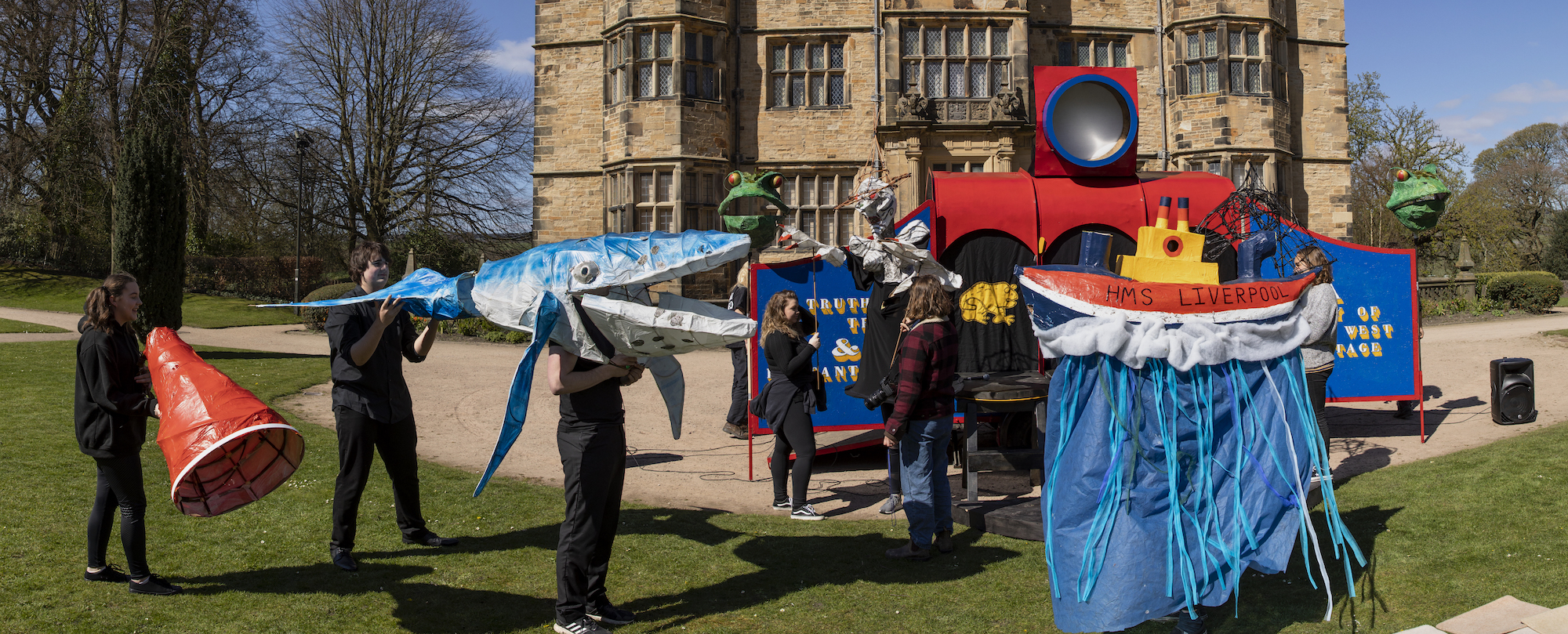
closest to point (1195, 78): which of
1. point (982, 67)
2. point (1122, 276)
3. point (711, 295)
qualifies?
point (982, 67)

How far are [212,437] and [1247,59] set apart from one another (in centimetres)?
2174

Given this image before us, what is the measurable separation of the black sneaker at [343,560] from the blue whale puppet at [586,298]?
1778 mm

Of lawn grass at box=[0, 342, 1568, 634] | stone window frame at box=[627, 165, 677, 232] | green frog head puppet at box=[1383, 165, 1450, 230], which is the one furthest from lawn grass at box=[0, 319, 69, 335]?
green frog head puppet at box=[1383, 165, 1450, 230]

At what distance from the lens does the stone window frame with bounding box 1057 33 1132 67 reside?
2122cm

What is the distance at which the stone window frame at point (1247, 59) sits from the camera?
2050 cm

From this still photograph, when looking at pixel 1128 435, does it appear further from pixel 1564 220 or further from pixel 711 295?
pixel 1564 220

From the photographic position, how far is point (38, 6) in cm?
2870

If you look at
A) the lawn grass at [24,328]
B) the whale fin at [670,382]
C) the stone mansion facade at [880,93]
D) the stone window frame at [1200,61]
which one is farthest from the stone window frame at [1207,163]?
the lawn grass at [24,328]

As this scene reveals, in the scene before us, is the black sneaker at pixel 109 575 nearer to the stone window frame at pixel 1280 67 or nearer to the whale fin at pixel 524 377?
the whale fin at pixel 524 377

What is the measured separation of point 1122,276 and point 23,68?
36812 mm

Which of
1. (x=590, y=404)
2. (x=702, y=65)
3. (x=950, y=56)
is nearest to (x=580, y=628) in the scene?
(x=590, y=404)

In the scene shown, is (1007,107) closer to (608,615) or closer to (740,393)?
(740,393)

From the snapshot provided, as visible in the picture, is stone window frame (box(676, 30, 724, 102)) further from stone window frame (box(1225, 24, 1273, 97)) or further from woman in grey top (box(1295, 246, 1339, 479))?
woman in grey top (box(1295, 246, 1339, 479))

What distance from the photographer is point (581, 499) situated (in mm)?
4551
